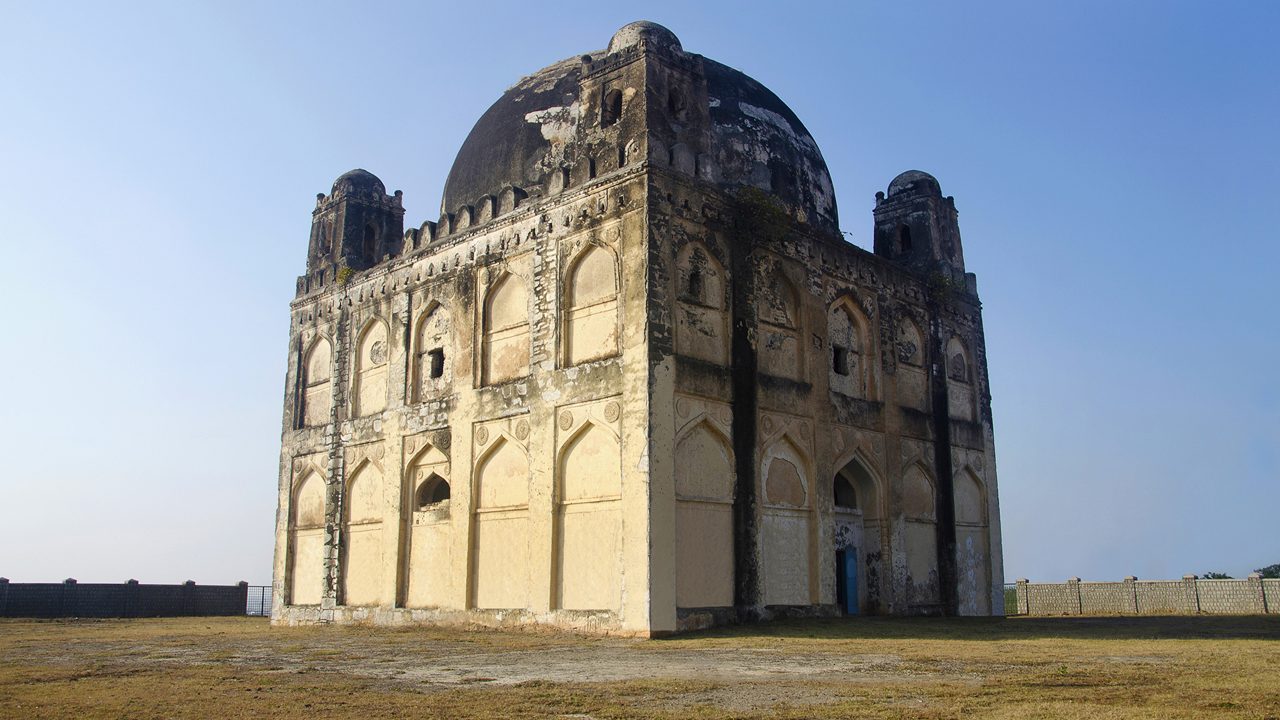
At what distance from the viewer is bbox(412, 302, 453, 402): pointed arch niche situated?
18.9 meters

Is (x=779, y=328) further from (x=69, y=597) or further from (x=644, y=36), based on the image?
(x=69, y=597)

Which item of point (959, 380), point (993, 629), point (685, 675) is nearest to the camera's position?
point (685, 675)

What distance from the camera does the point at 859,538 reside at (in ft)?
60.4

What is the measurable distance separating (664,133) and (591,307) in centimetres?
296

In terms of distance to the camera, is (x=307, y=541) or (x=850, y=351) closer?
(x=850, y=351)

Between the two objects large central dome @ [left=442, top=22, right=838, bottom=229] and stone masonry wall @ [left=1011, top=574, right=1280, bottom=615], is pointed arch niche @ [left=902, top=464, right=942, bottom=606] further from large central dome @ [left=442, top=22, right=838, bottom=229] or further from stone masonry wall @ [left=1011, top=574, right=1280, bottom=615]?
stone masonry wall @ [left=1011, top=574, right=1280, bottom=615]

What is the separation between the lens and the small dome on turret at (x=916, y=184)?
22.5 metres

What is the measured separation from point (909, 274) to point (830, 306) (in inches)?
123

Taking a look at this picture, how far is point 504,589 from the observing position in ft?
54.0

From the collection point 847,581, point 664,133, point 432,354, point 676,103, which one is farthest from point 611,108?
point 847,581

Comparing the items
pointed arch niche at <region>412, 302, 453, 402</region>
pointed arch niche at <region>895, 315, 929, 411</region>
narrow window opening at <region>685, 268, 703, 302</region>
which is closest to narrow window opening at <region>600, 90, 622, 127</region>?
narrow window opening at <region>685, 268, 703, 302</region>

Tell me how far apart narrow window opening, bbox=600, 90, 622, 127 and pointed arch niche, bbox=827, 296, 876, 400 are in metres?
5.12

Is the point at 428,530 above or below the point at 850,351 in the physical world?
below

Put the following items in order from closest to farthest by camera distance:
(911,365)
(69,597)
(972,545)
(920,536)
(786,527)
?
(786,527)
(920,536)
(911,365)
(972,545)
(69,597)
